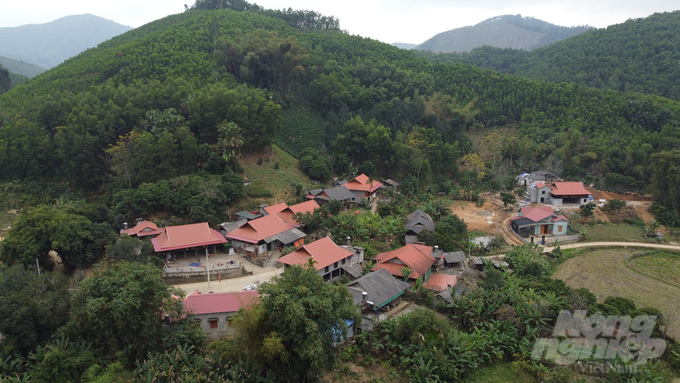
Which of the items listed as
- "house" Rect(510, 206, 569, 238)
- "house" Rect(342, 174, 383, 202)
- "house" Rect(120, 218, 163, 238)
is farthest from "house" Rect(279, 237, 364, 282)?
"house" Rect(510, 206, 569, 238)

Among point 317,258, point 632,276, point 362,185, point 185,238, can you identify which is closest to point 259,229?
point 185,238

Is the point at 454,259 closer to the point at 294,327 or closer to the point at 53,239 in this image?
the point at 294,327

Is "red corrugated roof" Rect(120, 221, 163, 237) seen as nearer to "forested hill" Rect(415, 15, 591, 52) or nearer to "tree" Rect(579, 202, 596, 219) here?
"tree" Rect(579, 202, 596, 219)

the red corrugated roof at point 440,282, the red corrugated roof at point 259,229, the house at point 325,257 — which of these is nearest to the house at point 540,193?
the red corrugated roof at point 440,282

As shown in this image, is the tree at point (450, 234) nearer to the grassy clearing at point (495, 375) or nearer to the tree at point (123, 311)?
the grassy clearing at point (495, 375)

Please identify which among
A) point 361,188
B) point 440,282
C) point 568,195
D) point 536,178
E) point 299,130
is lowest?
point 440,282

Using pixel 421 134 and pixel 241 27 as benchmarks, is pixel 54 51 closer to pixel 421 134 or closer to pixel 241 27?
pixel 241 27

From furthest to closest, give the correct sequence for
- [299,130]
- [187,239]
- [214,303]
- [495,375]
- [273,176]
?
[299,130] → [273,176] → [187,239] → [214,303] → [495,375]
